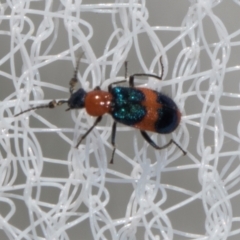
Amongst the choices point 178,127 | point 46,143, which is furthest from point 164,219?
point 46,143

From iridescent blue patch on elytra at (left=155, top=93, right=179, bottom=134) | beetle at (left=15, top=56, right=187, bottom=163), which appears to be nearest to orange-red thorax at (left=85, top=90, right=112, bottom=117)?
beetle at (left=15, top=56, right=187, bottom=163)

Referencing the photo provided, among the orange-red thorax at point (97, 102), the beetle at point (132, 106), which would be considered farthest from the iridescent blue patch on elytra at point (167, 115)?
the orange-red thorax at point (97, 102)

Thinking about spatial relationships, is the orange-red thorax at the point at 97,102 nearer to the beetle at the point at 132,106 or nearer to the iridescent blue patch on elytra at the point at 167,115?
the beetle at the point at 132,106

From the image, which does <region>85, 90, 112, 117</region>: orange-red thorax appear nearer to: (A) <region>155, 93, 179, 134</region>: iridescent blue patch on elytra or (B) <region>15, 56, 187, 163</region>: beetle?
(B) <region>15, 56, 187, 163</region>: beetle

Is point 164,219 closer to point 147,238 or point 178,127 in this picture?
point 147,238
